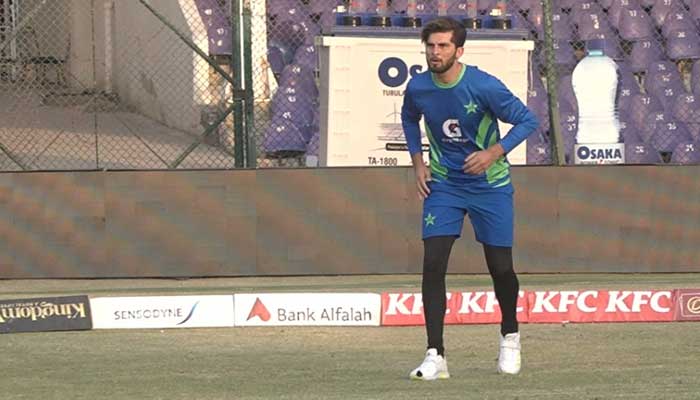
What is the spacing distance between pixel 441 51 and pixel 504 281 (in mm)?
1274

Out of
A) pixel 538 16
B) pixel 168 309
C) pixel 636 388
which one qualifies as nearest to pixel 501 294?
→ pixel 636 388

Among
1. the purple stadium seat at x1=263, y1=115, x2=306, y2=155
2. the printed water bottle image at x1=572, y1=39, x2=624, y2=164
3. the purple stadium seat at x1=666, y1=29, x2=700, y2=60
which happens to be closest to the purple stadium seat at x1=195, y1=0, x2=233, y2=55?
the purple stadium seat at x1=263, y1=115, x2=306, y2=155

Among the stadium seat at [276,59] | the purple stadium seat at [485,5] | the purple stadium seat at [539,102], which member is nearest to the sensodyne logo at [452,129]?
the purple stadium seat at [539,102]

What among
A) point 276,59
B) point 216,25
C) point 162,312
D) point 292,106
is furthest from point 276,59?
point 162,312

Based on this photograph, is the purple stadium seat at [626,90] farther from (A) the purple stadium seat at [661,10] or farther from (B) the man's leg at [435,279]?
(B) the man's leg at [435,279]

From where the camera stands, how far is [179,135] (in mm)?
14852

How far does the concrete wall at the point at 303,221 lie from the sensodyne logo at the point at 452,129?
566 cm

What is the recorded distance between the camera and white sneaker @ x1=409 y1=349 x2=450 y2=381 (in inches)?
283

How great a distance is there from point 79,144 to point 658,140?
6.59 metres

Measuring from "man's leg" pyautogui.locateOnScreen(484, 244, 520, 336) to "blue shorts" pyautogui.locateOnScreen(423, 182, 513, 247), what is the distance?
2.1 inches

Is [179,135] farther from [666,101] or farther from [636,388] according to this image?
[636,388]

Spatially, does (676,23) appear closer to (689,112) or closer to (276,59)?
(689,112)

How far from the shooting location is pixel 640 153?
1645 cm

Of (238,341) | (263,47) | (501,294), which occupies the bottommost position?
(238,341)
